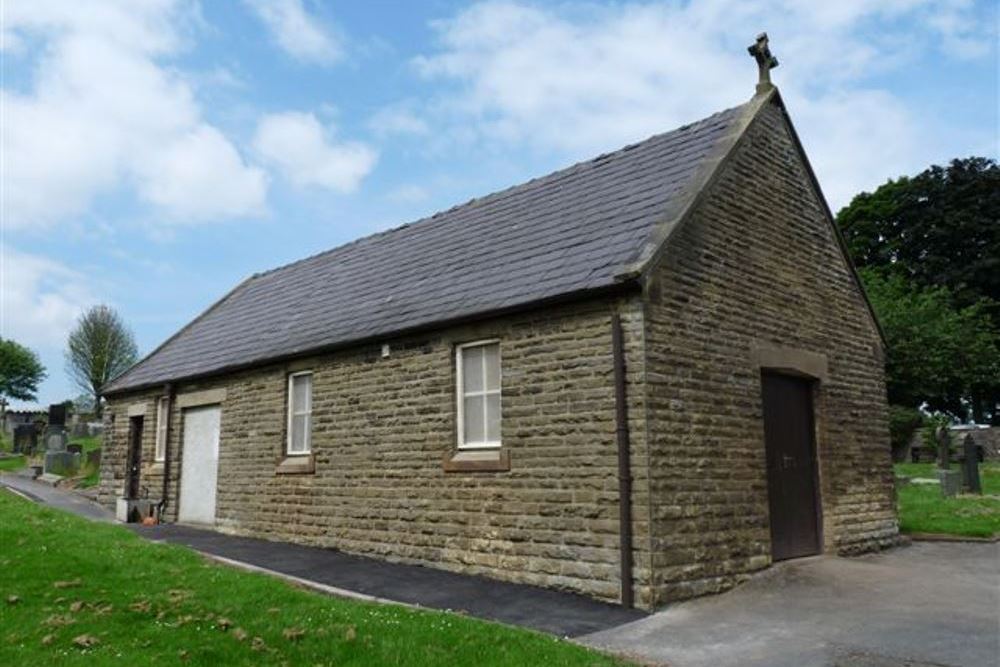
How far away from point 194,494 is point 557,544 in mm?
10334

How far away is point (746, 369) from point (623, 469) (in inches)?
113

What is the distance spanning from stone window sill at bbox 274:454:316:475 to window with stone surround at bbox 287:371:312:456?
13 centimetres

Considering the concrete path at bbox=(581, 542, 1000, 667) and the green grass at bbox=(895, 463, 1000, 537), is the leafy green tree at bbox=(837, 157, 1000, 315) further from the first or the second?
the concrete path at bbox=(581, 542, 1000, 667)

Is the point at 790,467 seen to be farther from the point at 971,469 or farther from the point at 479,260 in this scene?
the point at 971,469

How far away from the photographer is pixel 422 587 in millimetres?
9758

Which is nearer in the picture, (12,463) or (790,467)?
(790,467)

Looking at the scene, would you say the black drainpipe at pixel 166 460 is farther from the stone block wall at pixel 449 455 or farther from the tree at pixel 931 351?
the tree at pixel 931 351

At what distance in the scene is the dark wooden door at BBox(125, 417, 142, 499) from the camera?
1986 centimetres

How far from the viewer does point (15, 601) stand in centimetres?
757

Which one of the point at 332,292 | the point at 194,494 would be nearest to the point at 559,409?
the point at 332,292

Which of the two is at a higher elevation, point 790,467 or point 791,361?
point 791,361

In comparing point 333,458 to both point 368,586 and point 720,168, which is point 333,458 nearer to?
point 368,586

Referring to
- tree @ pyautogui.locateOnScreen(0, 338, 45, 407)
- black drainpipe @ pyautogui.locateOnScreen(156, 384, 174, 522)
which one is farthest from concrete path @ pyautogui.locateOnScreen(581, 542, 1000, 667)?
tree @ pyautogui.locateOnScreen(0, 338, 45, 407)

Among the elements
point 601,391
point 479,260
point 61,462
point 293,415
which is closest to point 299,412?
point 293,415
